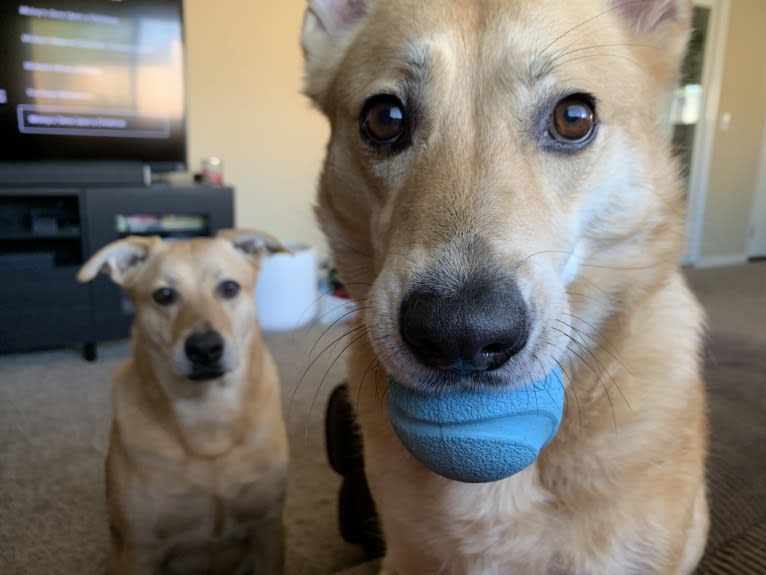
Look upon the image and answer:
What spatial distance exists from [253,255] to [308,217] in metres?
2.24

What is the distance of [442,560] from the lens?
0.92m

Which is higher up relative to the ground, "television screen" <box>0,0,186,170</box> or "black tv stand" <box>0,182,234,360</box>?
"television screen" <box>0,0,186,170</box>

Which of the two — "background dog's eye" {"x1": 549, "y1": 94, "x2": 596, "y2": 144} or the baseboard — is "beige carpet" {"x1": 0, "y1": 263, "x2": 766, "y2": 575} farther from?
the baseboard

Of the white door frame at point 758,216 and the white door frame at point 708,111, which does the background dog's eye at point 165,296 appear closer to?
the white door frame at point 708,111

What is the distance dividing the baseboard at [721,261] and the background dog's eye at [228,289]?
5400 mm

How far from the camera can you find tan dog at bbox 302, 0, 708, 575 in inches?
29.0

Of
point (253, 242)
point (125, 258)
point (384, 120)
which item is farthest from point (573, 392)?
point (125, 258)

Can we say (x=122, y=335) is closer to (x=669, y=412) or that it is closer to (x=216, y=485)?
(x=216, y=485)

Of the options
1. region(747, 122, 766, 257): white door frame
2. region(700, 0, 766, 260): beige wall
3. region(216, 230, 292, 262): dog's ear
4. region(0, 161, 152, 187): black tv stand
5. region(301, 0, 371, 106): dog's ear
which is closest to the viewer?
region(301, 0, 371, 106): dog's ear

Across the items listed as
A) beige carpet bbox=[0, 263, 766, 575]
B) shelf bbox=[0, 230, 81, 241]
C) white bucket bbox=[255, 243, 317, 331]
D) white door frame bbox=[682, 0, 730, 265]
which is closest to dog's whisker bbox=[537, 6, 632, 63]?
beige carpet bbox=[0, 263, 766, 575]

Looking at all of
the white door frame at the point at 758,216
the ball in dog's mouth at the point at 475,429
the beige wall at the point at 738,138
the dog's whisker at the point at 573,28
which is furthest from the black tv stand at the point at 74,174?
the white door frame at the point at 758,216

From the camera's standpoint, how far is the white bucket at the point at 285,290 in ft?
11.6

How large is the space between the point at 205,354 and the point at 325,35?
2.97 ft

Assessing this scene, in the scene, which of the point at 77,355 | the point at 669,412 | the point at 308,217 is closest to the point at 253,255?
the point at 669,412
